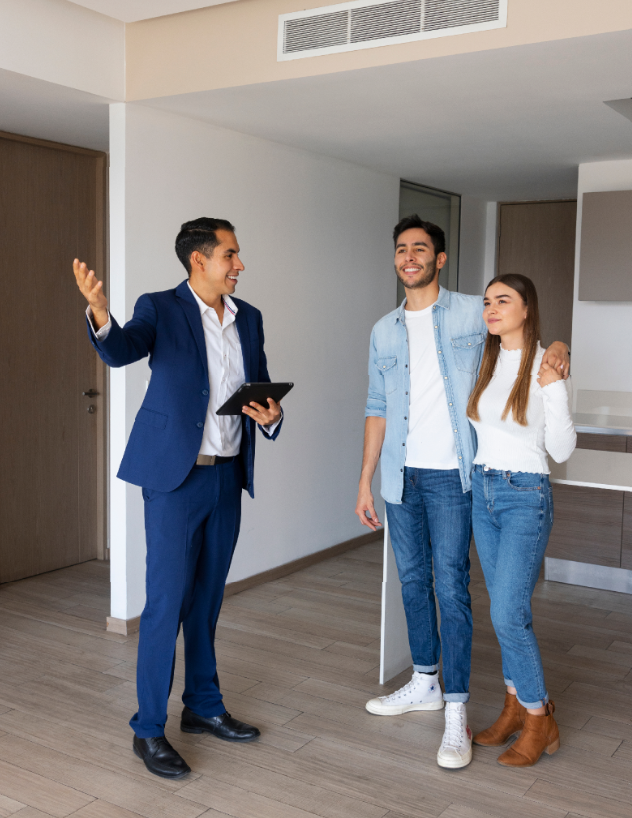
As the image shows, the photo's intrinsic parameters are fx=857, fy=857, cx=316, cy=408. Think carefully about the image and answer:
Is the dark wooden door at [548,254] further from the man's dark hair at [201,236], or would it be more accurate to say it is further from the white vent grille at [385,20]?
the man's dark hair at [201,236]

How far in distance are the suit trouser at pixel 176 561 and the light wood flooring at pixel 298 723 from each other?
28cm

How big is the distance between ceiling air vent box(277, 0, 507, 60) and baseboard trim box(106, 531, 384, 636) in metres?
2.59

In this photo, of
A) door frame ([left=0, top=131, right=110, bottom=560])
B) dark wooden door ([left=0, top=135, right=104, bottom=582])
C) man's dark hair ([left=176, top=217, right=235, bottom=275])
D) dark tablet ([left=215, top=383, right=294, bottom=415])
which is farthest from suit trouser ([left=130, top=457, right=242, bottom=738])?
door frame ([left=0, top=131, right=110, bottom=560])

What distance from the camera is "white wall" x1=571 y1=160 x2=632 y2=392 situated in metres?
5.29

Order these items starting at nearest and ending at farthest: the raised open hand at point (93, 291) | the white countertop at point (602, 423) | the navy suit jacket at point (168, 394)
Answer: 1. the raised open hand at point (93, 291)
2. the navy suit jacket at point (168, 394)
3. the white countertop at point (602, 423)

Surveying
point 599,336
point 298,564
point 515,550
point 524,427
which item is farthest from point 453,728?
point 599,336

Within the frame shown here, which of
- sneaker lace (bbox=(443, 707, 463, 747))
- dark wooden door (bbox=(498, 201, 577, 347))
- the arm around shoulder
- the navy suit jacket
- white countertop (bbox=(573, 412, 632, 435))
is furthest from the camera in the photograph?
dark wooden door (bbox=(498, 201, 577, 347))

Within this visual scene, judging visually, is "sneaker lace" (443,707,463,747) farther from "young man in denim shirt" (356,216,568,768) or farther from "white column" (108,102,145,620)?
"white column" (108,102,145,620)

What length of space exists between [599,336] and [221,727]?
144 inches

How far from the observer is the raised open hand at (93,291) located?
7.34 feet

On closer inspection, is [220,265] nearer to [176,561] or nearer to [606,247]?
[176,561]

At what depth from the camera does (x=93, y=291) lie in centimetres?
227

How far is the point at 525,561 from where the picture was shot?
259 cm

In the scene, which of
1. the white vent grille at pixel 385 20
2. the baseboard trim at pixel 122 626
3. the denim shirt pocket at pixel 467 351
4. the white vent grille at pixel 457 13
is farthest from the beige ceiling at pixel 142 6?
the baseboard trim at pixel 122 626
